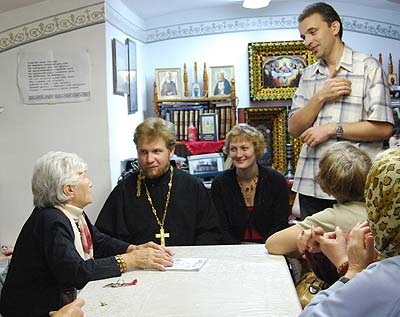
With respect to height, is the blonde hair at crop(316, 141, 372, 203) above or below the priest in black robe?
above

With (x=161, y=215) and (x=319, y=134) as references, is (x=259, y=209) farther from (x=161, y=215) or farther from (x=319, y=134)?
(x=319, y=134)

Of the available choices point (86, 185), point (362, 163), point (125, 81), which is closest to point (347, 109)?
point (362, 163)

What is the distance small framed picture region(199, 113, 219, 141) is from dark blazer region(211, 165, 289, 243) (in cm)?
141

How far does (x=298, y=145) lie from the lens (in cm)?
439

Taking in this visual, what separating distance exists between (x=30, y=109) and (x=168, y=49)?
1591 mm

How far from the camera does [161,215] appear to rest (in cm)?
262

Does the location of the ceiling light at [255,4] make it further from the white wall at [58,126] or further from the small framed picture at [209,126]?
the white wall at [58,126]

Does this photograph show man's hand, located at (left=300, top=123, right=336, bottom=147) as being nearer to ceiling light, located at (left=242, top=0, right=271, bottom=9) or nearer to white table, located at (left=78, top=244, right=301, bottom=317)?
white table, located at (left=78, top=244, right=301, bottom=317)

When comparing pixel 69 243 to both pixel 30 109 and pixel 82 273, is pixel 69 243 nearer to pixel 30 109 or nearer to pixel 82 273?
pixel 82 273

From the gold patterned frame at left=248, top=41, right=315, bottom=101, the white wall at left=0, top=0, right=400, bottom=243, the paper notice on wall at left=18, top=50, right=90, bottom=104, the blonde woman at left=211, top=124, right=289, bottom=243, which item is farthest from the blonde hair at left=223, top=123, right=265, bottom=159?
→ the gold patterned frame at left=248, top=41, right=315, bottom=101

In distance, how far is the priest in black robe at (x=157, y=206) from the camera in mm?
2598

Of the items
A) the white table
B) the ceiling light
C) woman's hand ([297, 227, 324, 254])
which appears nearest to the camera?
the white table

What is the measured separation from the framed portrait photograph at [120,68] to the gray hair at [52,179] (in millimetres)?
1477

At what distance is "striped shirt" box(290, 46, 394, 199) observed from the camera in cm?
226
